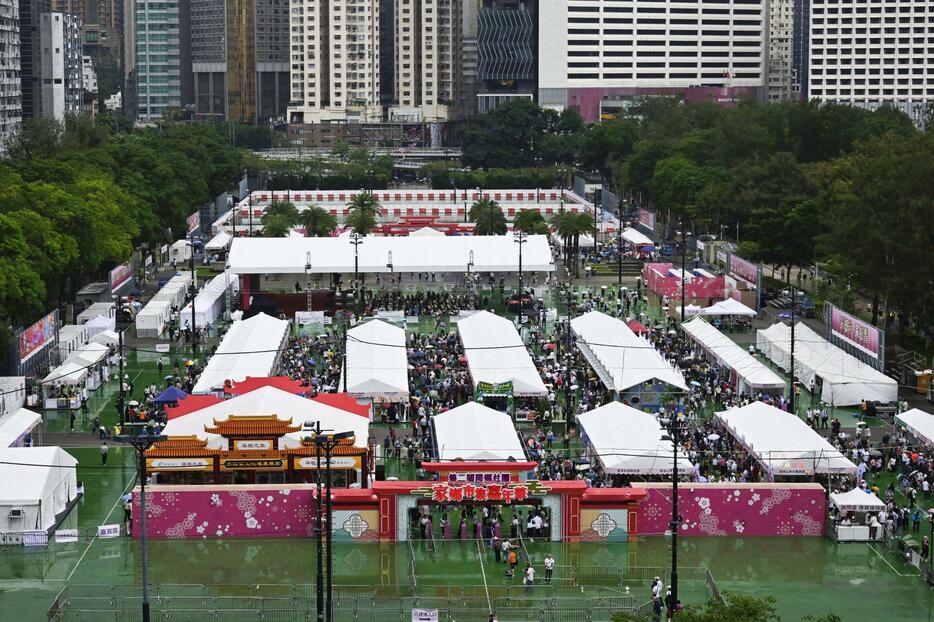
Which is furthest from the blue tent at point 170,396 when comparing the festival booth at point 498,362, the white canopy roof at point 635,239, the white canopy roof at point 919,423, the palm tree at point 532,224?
the palm tree at point 532,224

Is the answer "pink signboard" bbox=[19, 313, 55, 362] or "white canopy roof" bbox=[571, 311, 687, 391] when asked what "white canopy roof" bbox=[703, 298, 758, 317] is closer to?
"white canopy roof" bbox=[571, 311, 687, 391]

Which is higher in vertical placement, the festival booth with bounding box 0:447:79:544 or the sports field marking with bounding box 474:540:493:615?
the festival booth with bounding box 0:447:79:544

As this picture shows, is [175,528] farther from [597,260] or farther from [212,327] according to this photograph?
[597,260]

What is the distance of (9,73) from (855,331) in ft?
306

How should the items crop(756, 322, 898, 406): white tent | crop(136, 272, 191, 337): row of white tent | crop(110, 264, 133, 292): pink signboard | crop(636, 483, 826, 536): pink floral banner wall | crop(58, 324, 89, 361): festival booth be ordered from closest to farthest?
crop(636, 483, 826, 536): pink floral banner wall → crop(756, 322, 898, 406): white tent → crop(58, 324, 89, 361): festival booth → crop(136, 272, 191, 337): row of white tent → crop(110, 264, 133, 292): pink signboard

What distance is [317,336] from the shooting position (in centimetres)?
6969

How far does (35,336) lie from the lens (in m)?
59.7

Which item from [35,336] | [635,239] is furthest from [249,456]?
[635,239]

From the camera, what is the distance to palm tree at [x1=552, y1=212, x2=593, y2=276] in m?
92.6

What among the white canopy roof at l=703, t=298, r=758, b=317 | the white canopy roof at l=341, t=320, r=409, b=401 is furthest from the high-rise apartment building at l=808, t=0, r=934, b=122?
the white canopy roof at l=341, t=320, r=409, b=401

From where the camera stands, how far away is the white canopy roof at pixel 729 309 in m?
72.8

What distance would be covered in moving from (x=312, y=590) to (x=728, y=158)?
8133 centimetres

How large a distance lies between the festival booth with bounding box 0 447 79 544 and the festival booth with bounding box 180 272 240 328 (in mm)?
26300

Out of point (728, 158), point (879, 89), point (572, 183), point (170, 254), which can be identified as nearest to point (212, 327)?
point (170, 254)
